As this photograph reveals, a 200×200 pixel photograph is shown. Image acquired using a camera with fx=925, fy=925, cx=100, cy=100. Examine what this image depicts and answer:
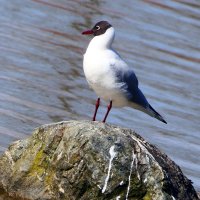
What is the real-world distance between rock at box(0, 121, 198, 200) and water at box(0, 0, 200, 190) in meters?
1.80

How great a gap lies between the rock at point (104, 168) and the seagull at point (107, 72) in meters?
0.42

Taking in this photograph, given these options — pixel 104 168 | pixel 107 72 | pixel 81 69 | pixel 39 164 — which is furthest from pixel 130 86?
pixel 81 69

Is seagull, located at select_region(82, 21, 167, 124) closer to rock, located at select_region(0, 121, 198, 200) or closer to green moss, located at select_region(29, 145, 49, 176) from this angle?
rock, located at select_region(0, 121, 198, 200)

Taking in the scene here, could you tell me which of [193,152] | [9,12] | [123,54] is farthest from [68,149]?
[9,12]

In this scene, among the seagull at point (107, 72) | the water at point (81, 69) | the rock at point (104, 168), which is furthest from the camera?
the water at point (81, 69)

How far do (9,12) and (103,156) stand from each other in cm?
896

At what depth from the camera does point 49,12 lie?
17.7 m

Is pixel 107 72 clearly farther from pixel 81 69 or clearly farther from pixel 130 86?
pixel 81 69

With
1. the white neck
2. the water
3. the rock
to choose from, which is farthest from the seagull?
the water

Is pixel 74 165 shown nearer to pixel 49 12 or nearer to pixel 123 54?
pixel 123 54

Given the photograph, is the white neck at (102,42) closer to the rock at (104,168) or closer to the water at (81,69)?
the rock at (104,168)

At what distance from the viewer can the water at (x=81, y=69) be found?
11.7m

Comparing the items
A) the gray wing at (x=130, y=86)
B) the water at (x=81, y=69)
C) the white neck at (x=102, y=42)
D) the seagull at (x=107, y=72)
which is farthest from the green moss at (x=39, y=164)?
the water at (x=81, y=69)

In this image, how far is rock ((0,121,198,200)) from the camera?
8.19m
